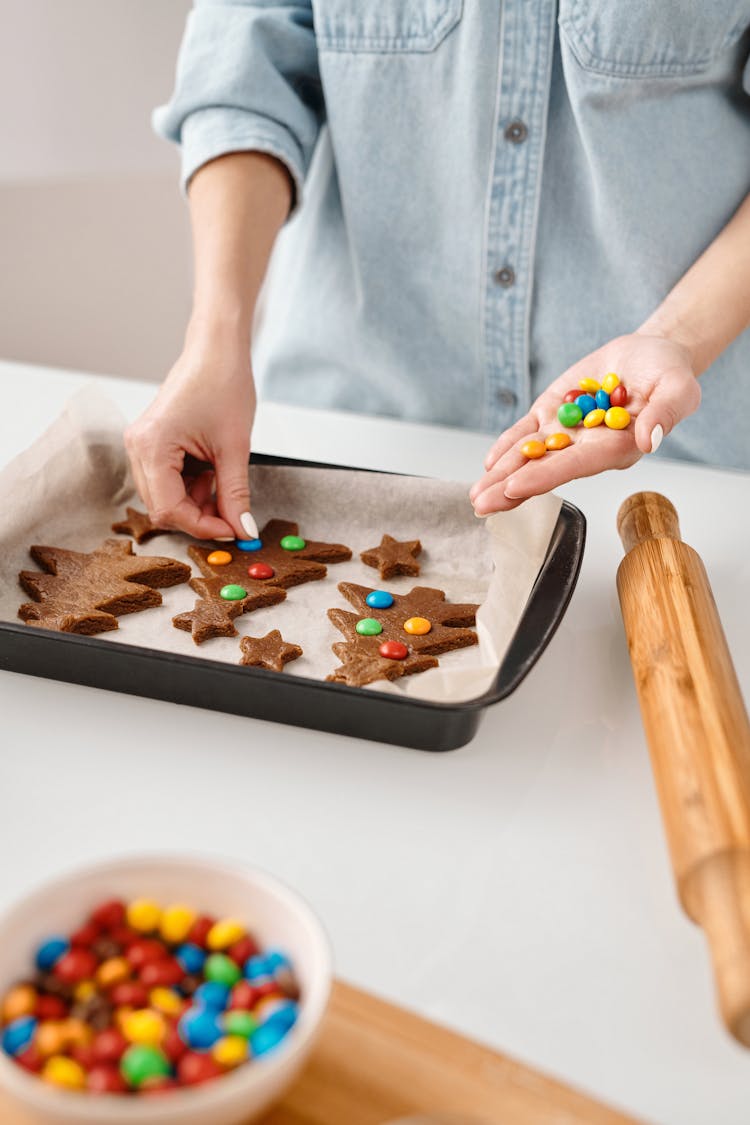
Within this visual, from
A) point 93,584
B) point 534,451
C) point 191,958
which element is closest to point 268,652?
point 93,584

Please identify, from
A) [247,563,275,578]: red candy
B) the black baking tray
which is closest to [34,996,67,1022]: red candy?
the black baking tray

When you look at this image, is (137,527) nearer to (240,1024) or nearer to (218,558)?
(218,558)

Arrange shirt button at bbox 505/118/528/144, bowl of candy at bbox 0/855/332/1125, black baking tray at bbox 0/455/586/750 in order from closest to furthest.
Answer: bowl of candy at bbox 0/855/332/1125 → black baking tray at bbox 0/455/586/750 → shirt button at bbox 505/118/528/144

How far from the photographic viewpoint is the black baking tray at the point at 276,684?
31.8 inches

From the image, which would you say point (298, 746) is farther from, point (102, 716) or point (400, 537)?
point (400, 537)

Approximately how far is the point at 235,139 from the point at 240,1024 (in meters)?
1.08

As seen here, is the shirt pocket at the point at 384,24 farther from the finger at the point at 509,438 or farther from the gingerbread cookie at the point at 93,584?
the gingerbread cookie at the point at 93,584

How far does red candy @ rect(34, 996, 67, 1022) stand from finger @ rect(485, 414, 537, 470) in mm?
642

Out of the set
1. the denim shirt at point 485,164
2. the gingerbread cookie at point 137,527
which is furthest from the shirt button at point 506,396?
the gingerbread cookie at point 137,527

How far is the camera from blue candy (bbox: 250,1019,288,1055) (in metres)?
0.49

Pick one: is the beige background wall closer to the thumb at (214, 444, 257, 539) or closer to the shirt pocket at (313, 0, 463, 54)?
the shirt pocket at (313, 0, 463, 54)

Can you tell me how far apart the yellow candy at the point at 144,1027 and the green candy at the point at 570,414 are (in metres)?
0.69

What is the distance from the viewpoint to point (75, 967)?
0.54m

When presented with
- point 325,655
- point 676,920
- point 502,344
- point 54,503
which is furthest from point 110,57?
point 676,920
